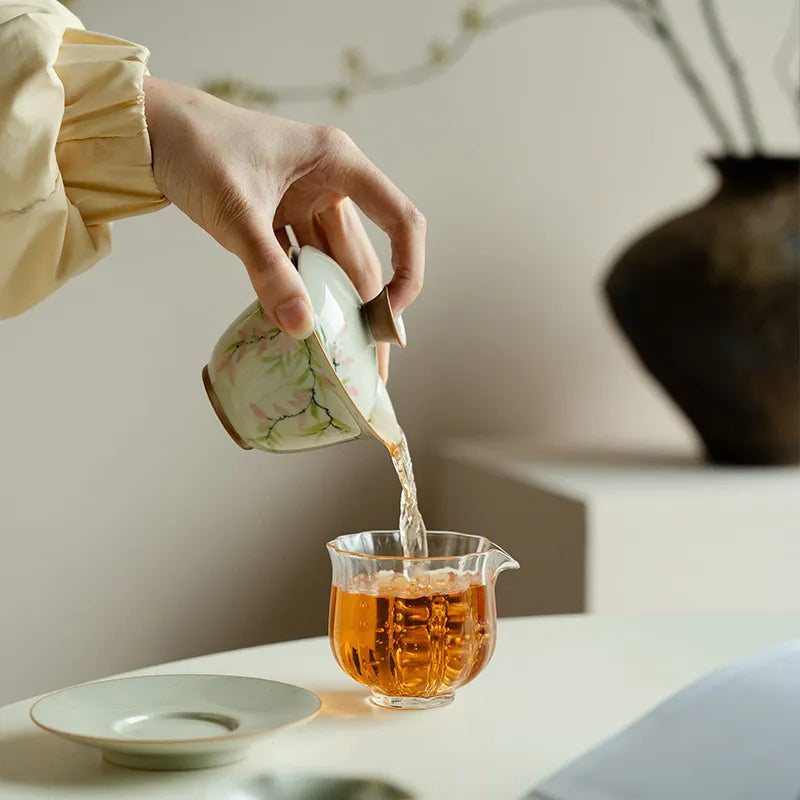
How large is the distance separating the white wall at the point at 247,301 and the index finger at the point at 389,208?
0.92m

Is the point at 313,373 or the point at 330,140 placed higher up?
the point at 330,140

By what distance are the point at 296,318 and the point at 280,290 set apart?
0.09ft

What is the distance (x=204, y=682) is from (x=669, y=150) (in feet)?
5.36

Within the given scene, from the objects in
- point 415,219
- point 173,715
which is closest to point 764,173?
point 415,219

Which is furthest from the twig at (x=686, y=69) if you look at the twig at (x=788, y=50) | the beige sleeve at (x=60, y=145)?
the beige sleeve at (x=60, y=145)

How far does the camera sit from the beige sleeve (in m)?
0.87

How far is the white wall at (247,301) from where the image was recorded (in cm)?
181

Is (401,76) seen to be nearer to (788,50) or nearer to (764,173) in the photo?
(764,173)

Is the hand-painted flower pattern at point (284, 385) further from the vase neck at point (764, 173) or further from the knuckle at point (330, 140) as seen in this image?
the vase neck at point (764, 173)

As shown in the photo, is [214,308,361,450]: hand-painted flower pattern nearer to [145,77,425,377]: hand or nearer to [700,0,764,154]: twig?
[145,77,425,377]: hand

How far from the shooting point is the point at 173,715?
0.70 meters

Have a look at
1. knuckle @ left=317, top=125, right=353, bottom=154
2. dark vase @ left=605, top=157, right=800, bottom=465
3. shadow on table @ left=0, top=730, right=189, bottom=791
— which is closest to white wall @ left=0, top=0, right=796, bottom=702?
dark vase @ left=605, top=157, right=800, bottom=465

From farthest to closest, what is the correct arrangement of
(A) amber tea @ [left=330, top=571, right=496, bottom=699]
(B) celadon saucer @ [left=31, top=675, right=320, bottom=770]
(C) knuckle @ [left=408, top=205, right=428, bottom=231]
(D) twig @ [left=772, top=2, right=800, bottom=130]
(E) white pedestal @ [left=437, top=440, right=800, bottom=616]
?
1. (D) twig @ [left=772, top=2, right=800, bottom=130]
2. (E) white pedestal @ [left=437, top=440, right=800, bottom=616]
3. (C) knuckle @ [left=408, top=205, right=428, bottom=231]
4. (A) amber tea @ [left=330, top=571, right=496, bottom=699]
5. (B) celadon saucer @ [left=31, top=675, right=320, bottom=770]

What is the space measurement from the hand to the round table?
0.23 meters
